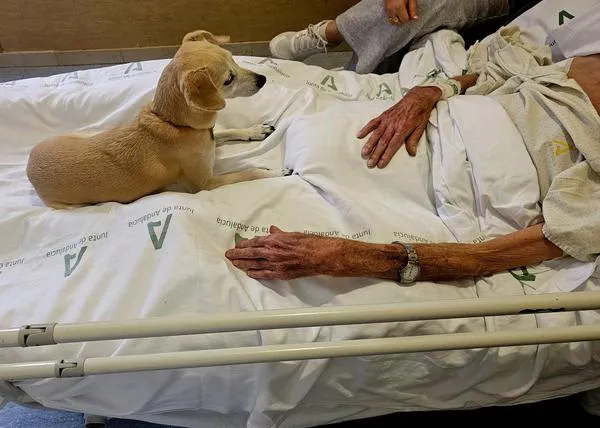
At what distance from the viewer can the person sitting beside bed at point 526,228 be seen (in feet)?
3.17

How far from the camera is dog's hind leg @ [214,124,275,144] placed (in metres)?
1.41

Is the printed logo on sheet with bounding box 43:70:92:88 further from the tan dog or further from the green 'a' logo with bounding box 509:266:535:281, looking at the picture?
the green 'a' logo with bounding box 509:266:535:281

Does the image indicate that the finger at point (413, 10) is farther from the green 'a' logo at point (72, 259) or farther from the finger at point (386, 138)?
the green 'a' logo at point (72, 259)

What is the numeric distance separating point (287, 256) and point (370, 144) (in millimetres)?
403

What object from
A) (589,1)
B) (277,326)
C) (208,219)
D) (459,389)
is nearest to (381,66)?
(589,1)

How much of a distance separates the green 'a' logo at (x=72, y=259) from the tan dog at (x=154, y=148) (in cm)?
17

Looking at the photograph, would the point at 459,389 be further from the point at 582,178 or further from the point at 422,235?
the point at 582,178

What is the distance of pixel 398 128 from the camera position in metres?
1.22

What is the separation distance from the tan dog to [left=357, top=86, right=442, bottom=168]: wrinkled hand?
0.25m

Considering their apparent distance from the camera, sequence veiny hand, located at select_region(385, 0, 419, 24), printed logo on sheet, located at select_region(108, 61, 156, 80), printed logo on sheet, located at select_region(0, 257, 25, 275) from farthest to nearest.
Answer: veiny hand, located at select_region(385, 0, 419, 24)
printed logo on sheet, located at select_region(108, 61, 156, 80)
printed logo on sheet, located at select_region(0, 257, 25, 275)

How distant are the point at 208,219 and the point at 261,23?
5.45 feet

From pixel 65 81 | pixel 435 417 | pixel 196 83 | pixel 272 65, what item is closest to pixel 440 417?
pixel 435 417

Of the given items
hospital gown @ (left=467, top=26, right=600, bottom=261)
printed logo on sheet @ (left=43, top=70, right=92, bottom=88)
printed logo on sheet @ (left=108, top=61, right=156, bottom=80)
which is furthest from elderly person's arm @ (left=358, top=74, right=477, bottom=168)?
printed logo on sheet @ (left=43, top=70, right=92, bottom=88)

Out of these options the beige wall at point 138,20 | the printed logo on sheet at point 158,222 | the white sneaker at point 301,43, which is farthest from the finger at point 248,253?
the beige wall at point 138,20
